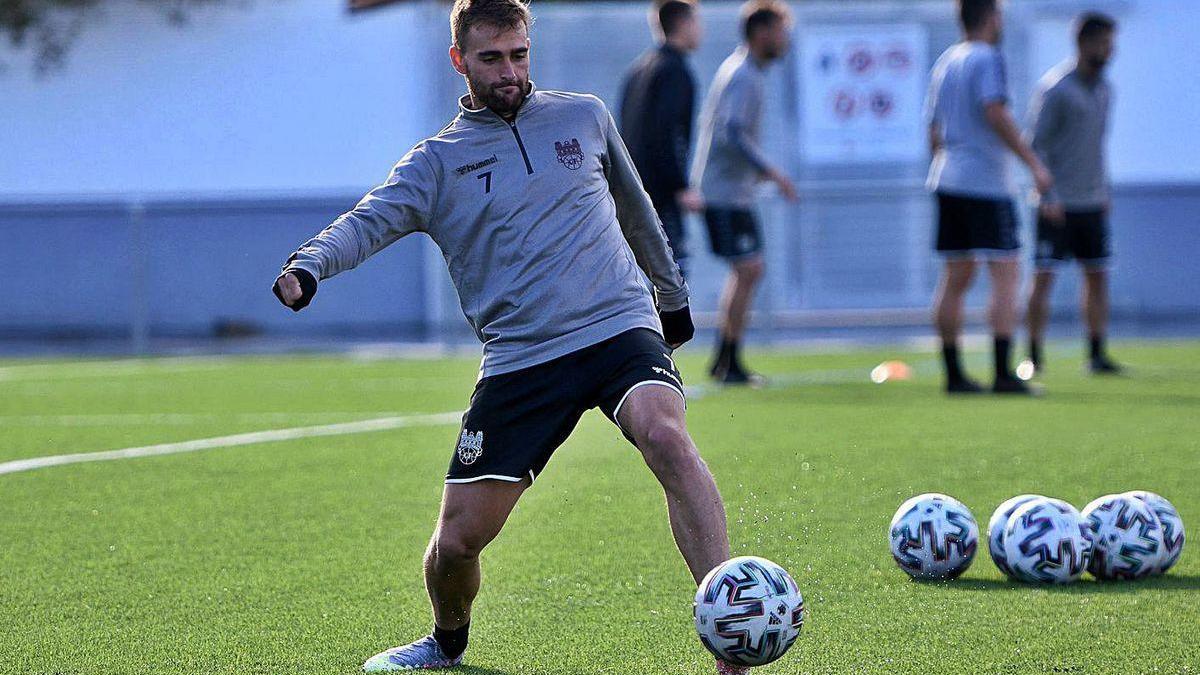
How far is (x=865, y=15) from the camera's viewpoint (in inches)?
785

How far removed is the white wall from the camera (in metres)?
21.0

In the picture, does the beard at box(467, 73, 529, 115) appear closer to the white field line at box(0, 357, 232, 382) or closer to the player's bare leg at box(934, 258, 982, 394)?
the player's bare leg at box(934, 258, 982, 394)

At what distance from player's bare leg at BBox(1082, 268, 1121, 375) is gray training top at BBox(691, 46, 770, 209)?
2378mm

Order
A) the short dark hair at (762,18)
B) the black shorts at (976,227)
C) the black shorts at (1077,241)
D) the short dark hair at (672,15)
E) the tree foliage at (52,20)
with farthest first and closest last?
the tree foliage at (52,20) < the black shorts at (1077,241) < the short dark hair at (762,18) < the short dark hair at (672,15) < the black shorts at (976,227)

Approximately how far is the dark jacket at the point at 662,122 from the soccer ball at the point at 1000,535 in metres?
5.77

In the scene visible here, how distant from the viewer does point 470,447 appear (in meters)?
3.83

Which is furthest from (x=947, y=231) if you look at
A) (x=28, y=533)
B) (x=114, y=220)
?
(x=114, y=220)

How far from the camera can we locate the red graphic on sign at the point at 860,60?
19.7 metres

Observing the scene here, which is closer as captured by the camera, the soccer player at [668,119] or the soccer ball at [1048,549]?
the soccer ball at [1048,549]

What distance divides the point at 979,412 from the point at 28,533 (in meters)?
5.04

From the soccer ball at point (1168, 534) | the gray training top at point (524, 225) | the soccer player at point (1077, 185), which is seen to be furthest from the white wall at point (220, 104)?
the gray training top at point (524, 225)

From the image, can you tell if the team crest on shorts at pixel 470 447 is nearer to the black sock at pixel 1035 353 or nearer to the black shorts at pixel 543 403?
the black shorts at pixel 543 403

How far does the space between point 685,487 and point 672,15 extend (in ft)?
23.4

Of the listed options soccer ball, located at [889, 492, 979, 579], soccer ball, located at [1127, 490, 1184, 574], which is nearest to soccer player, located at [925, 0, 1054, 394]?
soccer ball, located at [1127, 490, 1184, 574]
